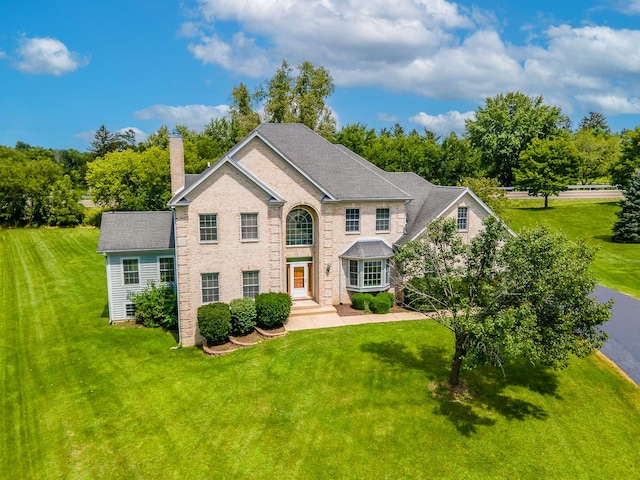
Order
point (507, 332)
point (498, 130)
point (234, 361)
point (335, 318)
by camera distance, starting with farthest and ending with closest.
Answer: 1. point (498, 130)
2. point (335, 318)
3. point (234, 361)
4. point (507, 332)

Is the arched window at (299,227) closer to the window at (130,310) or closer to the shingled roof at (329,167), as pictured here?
the shingled roof at (329,167)

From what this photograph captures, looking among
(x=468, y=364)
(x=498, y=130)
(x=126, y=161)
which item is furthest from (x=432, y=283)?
(x=498, y=130)

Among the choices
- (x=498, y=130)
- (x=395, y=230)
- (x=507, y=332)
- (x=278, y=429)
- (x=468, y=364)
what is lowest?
(x=278, y=429)

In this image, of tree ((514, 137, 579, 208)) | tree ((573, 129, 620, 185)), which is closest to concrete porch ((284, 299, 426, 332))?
tree ((514, 137, 579, 208))

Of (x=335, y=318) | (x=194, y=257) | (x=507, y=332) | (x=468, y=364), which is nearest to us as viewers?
(x=507, y=332)

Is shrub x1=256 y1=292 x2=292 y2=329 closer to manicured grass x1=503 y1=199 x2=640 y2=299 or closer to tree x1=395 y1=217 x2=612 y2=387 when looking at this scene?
tree x1=395 y1=217 x2=612 y2=387

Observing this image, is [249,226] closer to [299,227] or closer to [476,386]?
[299,227]

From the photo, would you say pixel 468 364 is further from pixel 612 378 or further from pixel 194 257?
pixel 194 257
